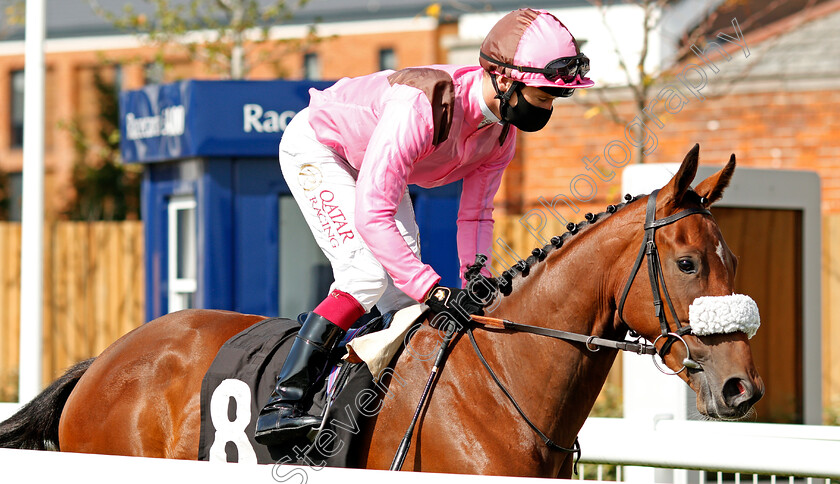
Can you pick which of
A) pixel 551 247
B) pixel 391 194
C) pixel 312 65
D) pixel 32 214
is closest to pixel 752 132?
pixel 32 214

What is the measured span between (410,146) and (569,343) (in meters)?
0.78

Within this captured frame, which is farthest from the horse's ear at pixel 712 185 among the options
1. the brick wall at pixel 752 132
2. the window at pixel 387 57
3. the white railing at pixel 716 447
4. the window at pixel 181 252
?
the window at pixel 387 57

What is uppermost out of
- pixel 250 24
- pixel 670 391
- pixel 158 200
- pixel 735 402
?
pixel 250 24

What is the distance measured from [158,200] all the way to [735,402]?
5.60m

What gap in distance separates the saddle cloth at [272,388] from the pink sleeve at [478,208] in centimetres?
57

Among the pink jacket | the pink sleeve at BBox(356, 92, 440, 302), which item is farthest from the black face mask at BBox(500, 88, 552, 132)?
the pink sleeve at BBox(356, 92, 440, 302)

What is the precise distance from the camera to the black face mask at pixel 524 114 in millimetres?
3199

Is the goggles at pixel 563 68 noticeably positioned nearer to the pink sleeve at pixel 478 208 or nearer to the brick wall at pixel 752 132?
the pink sleeve at pixel 478 208

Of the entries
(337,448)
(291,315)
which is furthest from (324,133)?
(291,315)

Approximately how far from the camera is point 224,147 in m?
6.82

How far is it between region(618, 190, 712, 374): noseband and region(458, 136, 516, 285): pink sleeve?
914mm

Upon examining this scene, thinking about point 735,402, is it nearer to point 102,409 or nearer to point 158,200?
point 102,409

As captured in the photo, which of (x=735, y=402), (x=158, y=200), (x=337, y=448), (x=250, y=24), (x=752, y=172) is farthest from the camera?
(x=250, y=24)

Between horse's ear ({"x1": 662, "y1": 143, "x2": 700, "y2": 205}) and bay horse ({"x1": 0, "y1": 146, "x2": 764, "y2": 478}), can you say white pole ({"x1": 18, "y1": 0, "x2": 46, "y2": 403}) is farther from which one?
horse's ear ({"x1": 662, "y1": 143, "x2": 700, "y2": 205})
